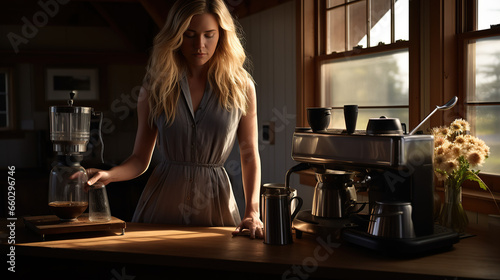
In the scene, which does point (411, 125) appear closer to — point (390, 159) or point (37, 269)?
point (390, 159)

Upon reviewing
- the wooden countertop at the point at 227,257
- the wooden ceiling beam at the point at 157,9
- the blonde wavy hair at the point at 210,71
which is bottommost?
the wooden countertop at the point at 227,257

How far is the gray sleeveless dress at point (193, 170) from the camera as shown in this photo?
2.10 metres

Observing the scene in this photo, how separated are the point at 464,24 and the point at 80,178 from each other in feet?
6.20

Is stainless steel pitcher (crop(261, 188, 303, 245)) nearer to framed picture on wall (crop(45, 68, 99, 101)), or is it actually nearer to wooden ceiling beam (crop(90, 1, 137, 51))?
wooden ceiling beam (crop(90, 1, 137, 51))

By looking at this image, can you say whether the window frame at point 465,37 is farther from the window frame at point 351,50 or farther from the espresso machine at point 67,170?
the espresso machine at point 67,170

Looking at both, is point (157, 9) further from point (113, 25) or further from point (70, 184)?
point (70, 184)

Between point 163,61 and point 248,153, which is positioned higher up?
point 163,61

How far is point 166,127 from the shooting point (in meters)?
2.09

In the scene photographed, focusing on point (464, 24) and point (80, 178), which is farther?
point (464, 24)

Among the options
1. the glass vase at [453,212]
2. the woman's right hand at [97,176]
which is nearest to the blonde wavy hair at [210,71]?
the woman's right hand at [97,176]

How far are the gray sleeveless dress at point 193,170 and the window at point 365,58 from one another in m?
1.32

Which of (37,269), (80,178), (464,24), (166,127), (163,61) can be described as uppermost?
(464,24)

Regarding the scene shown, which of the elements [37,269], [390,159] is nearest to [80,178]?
[37,269]

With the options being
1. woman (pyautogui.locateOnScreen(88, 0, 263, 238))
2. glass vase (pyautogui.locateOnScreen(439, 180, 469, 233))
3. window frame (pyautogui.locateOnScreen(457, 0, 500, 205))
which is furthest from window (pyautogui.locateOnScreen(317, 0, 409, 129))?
woman (pyautogui.locateOnScreen(88, 0, 263, 238))
